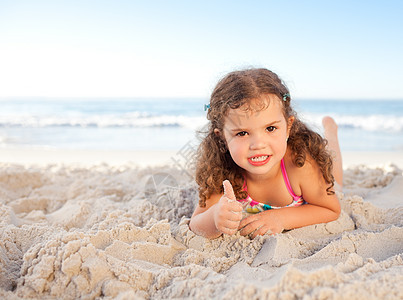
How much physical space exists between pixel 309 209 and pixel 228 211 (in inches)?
29.9

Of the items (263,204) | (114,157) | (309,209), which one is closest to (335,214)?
(309,209)

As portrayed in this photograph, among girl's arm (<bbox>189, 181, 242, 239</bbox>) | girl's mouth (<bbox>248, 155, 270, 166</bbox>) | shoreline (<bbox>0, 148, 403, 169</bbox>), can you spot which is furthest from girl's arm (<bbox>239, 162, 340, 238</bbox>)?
shoreline (<bbox>0, 148, 403, 169</bbox>)

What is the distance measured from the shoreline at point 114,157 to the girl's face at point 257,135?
2.67 m

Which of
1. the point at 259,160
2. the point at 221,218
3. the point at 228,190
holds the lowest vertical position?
the point at 221,218

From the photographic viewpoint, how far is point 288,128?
2.13 metres

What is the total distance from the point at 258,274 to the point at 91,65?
20.7m

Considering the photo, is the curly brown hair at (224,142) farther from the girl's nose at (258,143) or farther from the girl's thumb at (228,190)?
the girl's thumb at (228,190)

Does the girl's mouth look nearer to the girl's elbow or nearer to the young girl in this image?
the young girl

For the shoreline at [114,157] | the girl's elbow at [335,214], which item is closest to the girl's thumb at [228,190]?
the girl's elbow at [335,214]

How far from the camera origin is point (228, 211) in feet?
5.50

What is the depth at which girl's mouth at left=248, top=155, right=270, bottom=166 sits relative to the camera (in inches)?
73.4

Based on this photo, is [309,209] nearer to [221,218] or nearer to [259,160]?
[259,160]

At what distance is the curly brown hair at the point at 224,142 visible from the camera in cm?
187

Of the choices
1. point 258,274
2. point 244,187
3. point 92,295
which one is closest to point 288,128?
point 244,187
